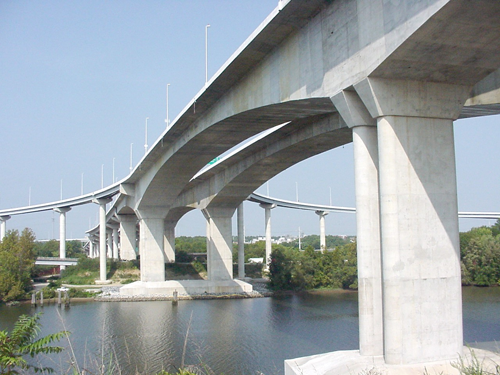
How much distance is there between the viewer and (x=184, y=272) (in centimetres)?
6825

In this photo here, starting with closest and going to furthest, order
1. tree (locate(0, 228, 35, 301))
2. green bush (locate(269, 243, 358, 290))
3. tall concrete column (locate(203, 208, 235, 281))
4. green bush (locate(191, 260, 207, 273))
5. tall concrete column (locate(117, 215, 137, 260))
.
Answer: tree (locate(0, 228, 35, 301))
tall concrete column (locate(203, 208, 235, 281))
green bush (locate(269, 243, 358, 290))
green bush (locate(191, 260, 207, 273))
tall concrete column (locate(117, 215, 137, 260))

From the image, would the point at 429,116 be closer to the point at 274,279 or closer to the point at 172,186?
the point at 172,186

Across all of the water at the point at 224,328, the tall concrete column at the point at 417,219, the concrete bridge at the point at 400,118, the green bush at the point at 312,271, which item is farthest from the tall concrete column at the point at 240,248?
the tall concrete column at the point at 417,219

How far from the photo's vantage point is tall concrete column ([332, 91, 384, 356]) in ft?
46.7

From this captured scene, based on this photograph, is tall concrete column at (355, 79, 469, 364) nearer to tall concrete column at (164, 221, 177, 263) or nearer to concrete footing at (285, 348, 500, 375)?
concrete footing at (285, 348, 500, 375)

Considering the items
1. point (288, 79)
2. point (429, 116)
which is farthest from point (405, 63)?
point (288, 79)

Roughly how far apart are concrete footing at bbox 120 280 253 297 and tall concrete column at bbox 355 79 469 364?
36.9 meters

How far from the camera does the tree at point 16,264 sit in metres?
46.4

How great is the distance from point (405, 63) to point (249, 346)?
16832mm

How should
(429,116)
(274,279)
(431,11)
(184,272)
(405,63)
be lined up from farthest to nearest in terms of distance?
(184,272)
(274,279)
(429,116)
(405,63)
(431,11)

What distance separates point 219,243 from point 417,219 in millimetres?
39676

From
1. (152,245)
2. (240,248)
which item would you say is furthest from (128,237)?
(152,245)

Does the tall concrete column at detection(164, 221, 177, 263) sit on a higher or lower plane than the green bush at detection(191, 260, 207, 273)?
higher

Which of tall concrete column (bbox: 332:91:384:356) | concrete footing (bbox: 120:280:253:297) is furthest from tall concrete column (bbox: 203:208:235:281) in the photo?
tall concrete column (bbox: 332:91:384:356)
